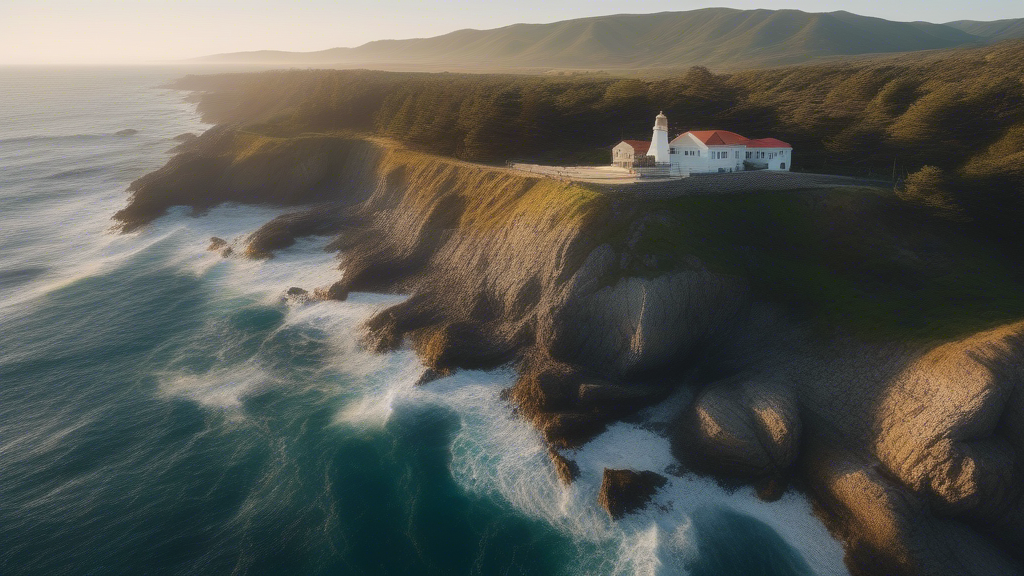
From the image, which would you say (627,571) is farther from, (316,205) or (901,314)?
(316,205)

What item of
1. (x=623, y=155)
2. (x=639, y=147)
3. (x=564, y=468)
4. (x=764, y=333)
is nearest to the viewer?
(x=564, y=468)

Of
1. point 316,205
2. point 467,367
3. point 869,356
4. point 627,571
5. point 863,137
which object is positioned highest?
point 863,137

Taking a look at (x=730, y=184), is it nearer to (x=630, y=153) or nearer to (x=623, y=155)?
(x=630, y=153)

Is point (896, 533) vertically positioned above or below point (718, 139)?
below

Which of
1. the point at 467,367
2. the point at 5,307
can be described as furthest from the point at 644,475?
the point at 5,307

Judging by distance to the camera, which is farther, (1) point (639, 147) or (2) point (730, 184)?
(1) point (639, 147)

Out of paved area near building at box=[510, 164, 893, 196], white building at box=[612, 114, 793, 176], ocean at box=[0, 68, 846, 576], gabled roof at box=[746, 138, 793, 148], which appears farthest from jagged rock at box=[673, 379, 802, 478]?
gabled roof at box=[746, 138, 793, 148]

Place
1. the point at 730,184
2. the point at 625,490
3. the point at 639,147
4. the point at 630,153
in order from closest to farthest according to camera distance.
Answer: the point at 625,490
the point at 730,184
the point at 630,153
the point at 639,147

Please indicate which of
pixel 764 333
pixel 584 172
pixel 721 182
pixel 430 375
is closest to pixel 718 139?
pixel 721 182
